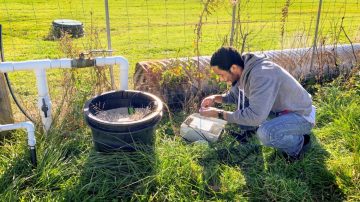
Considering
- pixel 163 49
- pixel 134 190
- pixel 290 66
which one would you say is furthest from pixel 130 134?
pixel 163 49

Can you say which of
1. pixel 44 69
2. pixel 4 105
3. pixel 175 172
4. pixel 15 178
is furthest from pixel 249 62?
pixel 4 105

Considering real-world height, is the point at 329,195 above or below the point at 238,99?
below

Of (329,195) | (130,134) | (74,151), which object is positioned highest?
(130,134)

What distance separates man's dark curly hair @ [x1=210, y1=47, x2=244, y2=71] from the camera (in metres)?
2.99

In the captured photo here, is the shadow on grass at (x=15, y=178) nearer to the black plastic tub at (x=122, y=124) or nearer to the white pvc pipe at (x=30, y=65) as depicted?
the black plastic tub at (x=122, y=124)

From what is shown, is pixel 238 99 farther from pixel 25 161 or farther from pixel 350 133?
pixel 25 161

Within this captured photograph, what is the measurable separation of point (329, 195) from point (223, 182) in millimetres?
874

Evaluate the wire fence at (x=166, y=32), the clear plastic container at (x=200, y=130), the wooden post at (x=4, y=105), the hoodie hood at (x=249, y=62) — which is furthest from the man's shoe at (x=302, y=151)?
the wooden post at (x=4, y=105)

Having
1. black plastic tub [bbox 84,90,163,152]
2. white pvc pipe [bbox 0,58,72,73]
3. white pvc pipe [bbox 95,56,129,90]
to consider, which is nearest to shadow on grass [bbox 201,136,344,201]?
black plastic tub [bbox 84,90,163,152]

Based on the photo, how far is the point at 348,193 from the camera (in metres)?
2.91

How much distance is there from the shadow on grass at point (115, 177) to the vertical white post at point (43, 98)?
1.93 feet

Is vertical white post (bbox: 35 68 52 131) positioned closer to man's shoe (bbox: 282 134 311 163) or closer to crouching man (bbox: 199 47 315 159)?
crouching man (bbox: 199 47 315 159)

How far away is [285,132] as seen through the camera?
329 centimetres

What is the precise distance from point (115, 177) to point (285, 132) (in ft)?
5.13
